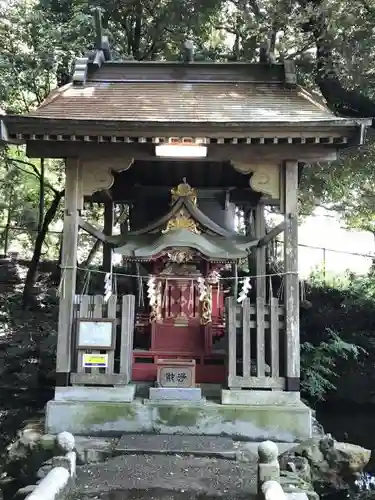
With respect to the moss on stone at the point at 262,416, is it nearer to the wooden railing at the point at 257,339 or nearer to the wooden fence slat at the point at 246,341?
the wooden railing at the point at 257,339

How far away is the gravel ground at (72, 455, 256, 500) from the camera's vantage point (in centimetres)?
582

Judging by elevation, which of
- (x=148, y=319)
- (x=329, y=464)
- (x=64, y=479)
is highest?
(x=148, y=319)

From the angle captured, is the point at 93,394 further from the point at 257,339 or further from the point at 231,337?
the point at 257,339

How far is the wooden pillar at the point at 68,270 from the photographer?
8.09 meters

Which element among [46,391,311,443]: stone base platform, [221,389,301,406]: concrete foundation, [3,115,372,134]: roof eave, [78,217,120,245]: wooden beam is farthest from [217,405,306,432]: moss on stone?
[3,115,372,134]: roof eave

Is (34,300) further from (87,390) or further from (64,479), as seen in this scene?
(64,479)

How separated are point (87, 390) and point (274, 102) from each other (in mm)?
5757

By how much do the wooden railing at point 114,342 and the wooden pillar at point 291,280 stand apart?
7.98ft

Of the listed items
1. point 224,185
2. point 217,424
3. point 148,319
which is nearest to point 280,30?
point 224,185

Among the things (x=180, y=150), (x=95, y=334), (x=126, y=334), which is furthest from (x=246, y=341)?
(x=180, y=150)

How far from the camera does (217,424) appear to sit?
25.6 feet

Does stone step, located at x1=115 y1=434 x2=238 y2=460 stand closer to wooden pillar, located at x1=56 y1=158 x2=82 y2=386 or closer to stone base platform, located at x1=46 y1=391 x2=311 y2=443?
stone base platform, located at x1=46 y1=391 x2=311 y2=443

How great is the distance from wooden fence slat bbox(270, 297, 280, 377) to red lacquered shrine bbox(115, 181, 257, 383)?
1354 millimetres

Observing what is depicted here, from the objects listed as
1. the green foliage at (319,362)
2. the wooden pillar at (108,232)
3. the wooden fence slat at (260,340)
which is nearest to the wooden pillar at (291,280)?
the wooden fence slat at (260,340)
